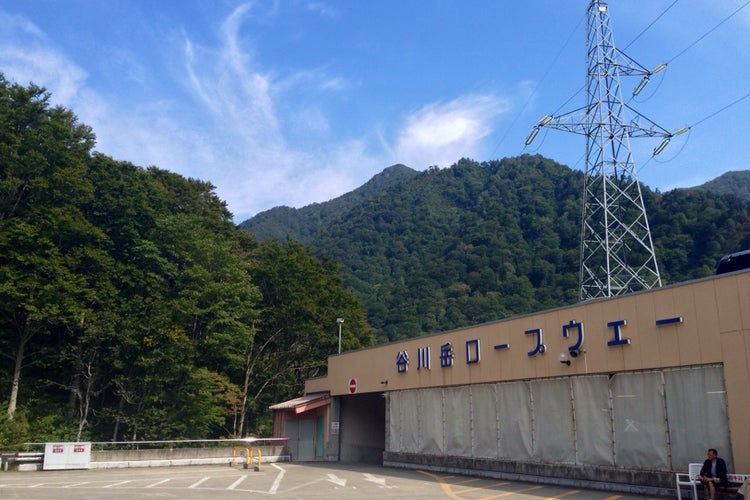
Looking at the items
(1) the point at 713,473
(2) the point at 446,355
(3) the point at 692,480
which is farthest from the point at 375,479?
(1) the point at 713,473

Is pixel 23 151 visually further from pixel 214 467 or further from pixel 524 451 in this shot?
pixel 524 451

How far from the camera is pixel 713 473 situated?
43.4ft

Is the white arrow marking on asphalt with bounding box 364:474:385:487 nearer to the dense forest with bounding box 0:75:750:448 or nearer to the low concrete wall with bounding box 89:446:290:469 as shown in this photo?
the low concrete wall with bounding box 89:446:290:469

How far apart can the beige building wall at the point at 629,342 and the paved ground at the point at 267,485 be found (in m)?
3.40

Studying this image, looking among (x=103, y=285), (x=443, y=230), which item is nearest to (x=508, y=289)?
(x=443, y=230)

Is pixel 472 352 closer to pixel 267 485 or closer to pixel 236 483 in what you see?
pixel 267 485

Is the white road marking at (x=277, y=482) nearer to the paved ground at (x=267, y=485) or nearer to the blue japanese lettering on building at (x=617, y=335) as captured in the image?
the paved ground at (x=267, y=485)

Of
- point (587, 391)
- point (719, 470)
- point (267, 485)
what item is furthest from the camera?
point (267, 485)

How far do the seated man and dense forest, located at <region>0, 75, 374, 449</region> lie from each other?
88.8 ft

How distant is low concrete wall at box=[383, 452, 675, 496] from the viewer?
15.5 metres

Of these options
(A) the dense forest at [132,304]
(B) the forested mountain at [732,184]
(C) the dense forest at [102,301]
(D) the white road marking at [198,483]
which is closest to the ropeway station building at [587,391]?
(D) the white road marking at [198,483]

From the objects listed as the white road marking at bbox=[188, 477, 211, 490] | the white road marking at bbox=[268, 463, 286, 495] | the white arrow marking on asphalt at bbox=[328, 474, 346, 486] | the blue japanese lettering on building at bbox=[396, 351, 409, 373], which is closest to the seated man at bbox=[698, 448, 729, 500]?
the white arrow marking on asphalt at bbox=[328, 474, 346, 486]

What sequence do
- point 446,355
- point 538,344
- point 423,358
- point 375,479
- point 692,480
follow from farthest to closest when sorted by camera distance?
point 423,358 < point 446,355 < point 375,479 < point 538,344 < point 692,480

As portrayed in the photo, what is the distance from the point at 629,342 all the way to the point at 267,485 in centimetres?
1139
